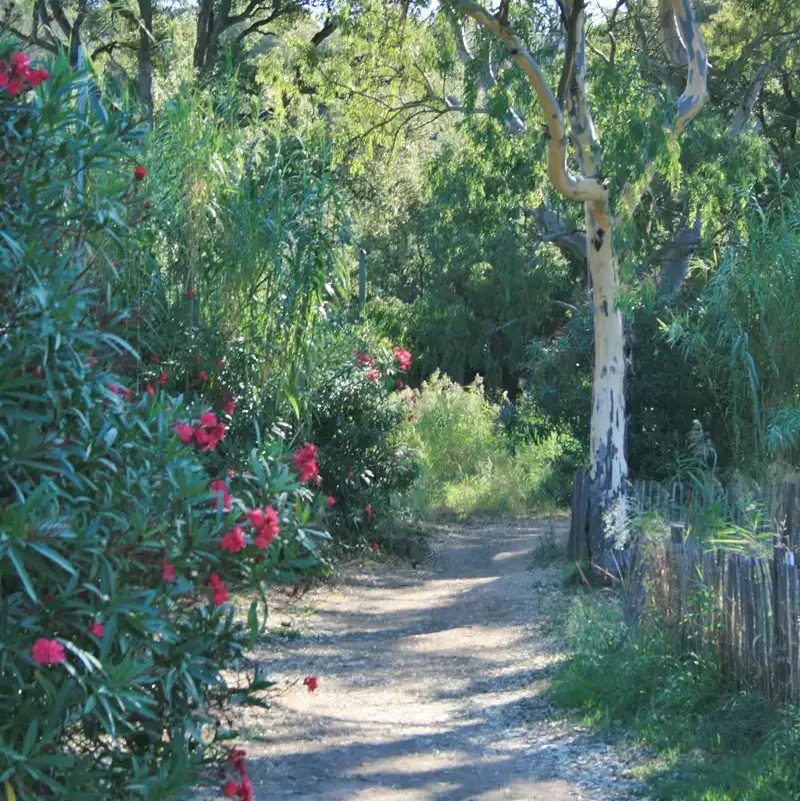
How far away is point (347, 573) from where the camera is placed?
37.8ft

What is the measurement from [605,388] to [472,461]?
783cm

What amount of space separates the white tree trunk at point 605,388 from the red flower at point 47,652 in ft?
25.5

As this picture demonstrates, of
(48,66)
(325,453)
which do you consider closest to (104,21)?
(325,453)

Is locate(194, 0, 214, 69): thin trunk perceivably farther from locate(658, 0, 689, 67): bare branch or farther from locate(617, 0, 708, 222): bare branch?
locate(617, 0, 708, 222): bare branch

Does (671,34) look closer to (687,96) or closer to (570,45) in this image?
(687,96)

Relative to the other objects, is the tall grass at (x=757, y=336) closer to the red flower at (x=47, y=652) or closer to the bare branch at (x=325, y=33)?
the red flower at (x=47, y=652)

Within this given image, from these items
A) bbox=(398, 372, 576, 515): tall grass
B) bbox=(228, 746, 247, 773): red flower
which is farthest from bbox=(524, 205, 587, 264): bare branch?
bbox=(228, 746, 247, 773): red flower

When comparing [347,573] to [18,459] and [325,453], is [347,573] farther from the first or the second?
[18,459]

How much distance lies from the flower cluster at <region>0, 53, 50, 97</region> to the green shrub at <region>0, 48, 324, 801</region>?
2.4 inches

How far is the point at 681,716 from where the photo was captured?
595 cm

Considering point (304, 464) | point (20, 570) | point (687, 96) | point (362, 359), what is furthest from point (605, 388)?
point (20, 570)

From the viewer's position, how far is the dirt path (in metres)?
5.69

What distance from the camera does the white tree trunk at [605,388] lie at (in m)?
10.5

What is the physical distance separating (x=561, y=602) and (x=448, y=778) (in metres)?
4.31
